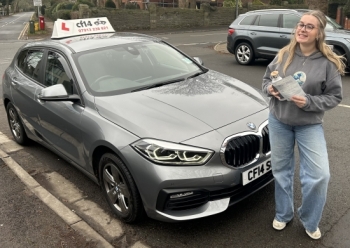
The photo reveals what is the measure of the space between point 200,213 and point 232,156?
0.51 metres

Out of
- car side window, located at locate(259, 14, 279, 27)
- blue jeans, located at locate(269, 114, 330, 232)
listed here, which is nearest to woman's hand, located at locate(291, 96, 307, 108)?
blue jeans, located at locate(269, 114, 330, 232)

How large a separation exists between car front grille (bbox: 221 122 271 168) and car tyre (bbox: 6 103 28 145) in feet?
10.7

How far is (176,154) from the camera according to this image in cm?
288

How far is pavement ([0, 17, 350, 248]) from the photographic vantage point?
3.11m

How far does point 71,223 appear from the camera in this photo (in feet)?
11.2

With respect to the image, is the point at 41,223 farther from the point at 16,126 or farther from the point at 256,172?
the point at 16,126

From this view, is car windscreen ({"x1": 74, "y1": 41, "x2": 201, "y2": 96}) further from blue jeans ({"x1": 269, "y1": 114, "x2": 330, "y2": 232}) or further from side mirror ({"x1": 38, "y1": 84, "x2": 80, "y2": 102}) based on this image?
blue jeans ({"x1": 269, "y1": 114, "x2": 330, "y2": 232})

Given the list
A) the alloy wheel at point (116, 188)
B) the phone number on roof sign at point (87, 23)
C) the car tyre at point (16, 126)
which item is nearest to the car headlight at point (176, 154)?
the alloy wheel at point (116, 188)

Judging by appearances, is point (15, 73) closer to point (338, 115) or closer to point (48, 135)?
point (48, 135)

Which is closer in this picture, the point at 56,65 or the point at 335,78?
the point at 335,78

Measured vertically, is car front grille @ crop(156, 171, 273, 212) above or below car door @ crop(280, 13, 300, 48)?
below

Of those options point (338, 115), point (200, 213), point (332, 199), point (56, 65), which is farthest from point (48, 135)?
point (338, 115)

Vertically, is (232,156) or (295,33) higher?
(295,33)

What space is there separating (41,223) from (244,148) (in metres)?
1.96
